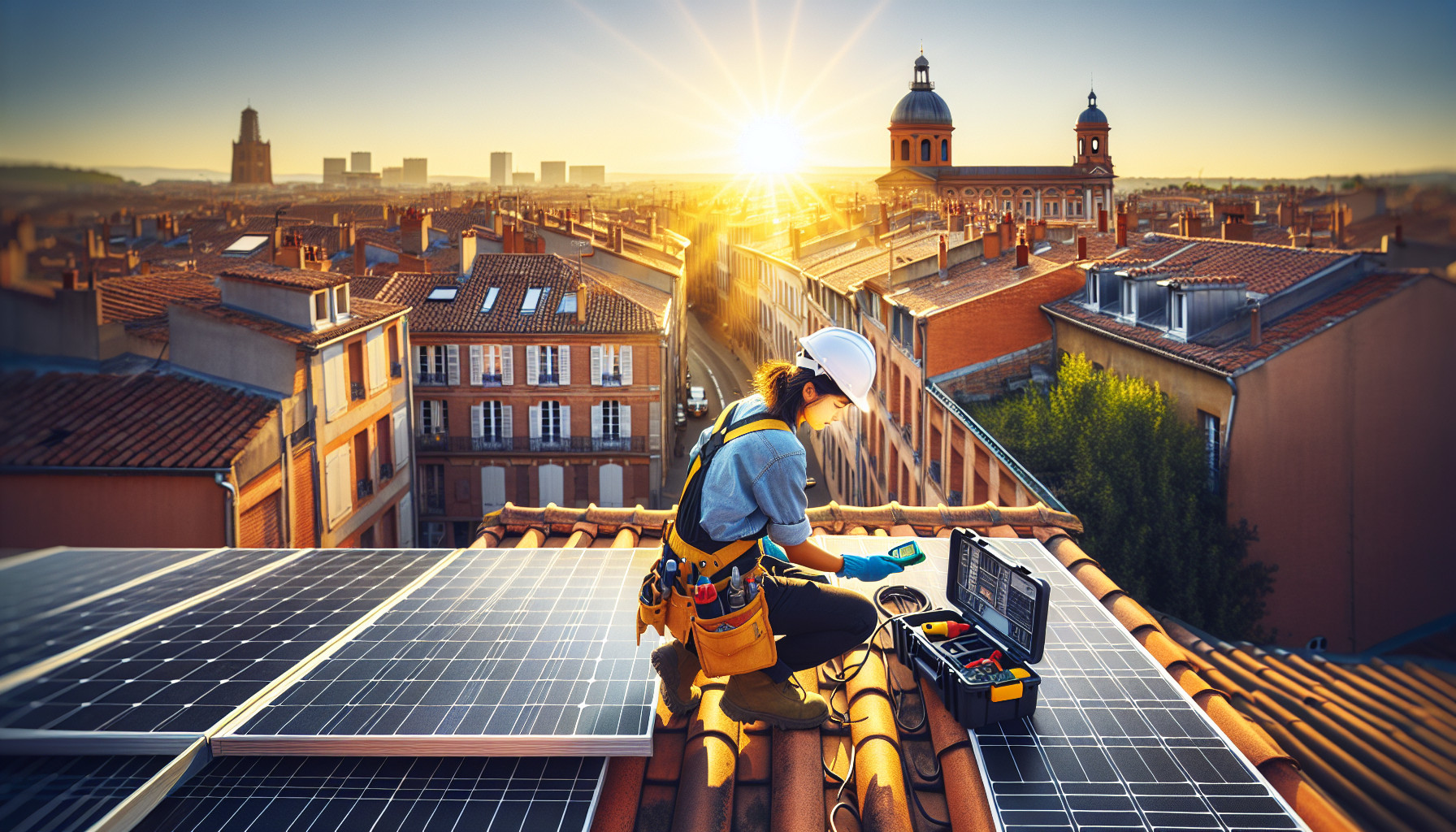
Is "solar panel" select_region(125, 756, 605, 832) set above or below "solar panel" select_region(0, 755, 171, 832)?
below

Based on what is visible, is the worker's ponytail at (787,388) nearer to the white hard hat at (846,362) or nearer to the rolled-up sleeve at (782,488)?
the white hard hat at (846,362)

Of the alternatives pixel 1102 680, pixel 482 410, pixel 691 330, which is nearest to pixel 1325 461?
pixel 1102 680

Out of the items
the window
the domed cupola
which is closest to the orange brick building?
the window

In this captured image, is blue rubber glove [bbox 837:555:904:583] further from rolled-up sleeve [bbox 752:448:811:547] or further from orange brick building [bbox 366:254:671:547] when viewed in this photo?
orange brick building [bbox 366:254:671:547]

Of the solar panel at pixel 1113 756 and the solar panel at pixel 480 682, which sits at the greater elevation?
the solar panel at pixel 480 682

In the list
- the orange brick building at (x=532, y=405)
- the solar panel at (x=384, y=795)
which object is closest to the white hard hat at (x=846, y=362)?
the solar panel at (x=384, y=795)

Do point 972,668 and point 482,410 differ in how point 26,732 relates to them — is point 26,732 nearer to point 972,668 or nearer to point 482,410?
point 972,668
